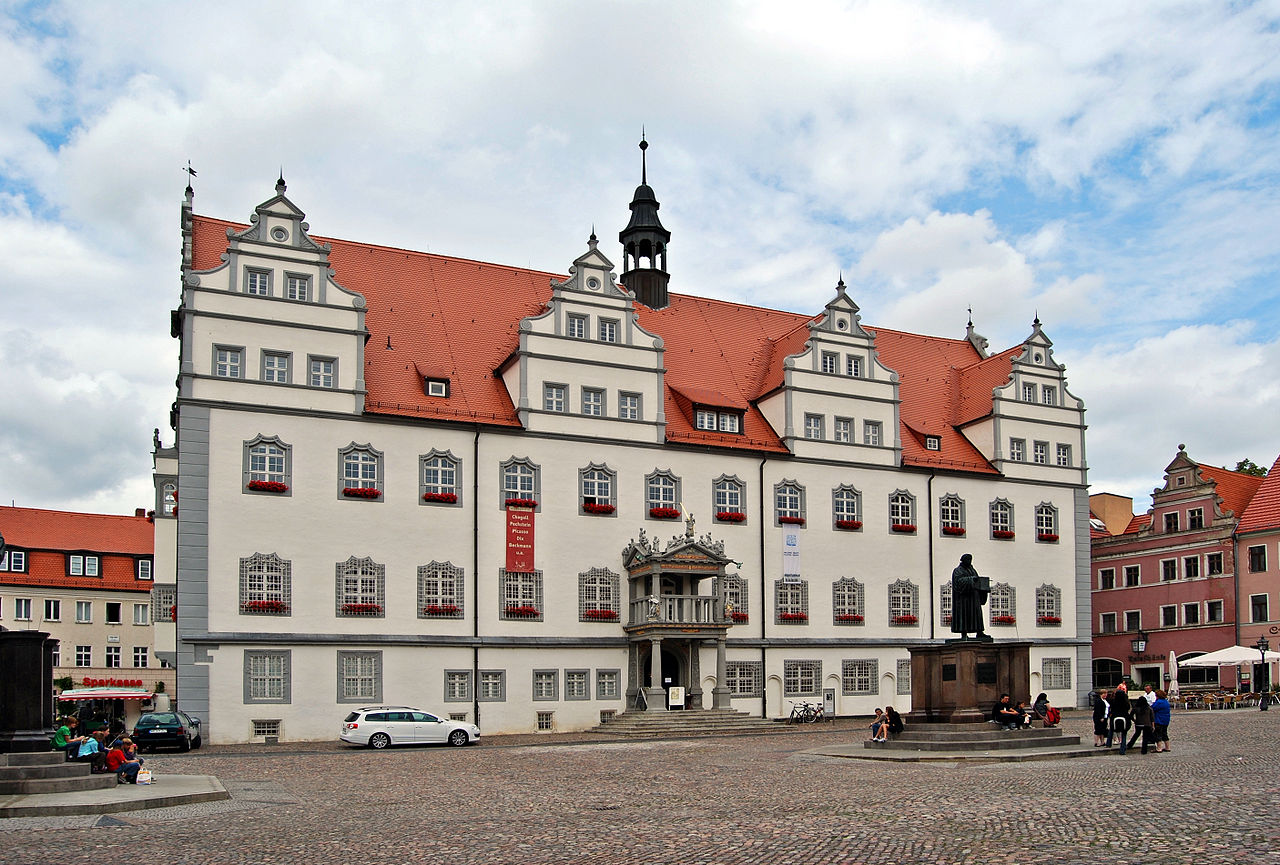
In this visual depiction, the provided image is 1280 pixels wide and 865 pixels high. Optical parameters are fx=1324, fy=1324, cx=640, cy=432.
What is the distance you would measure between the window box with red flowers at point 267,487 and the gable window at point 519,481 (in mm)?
7082

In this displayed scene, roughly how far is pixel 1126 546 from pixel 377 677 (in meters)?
40.9

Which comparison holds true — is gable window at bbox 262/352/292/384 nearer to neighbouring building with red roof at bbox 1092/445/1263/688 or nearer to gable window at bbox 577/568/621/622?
gable window at bbox 577/568/621/622

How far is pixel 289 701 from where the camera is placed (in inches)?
1554

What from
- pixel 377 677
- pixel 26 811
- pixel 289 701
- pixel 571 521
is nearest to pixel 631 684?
pixel 571 521

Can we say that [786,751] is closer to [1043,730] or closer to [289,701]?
[1043,730]

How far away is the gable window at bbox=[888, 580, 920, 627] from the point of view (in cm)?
4988

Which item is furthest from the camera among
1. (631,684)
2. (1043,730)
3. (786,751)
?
(631,684)

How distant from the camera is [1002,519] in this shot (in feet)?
173

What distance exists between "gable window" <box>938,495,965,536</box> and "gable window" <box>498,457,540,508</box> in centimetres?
1688

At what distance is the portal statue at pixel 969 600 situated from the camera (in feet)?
94.9

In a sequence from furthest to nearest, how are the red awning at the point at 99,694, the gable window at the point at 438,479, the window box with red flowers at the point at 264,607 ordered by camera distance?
the red awning at the point at 99,694, the gable window at the point at 438,479, the window box with red flowers at the point at 264,607

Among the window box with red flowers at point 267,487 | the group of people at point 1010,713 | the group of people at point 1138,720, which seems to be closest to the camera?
the group of people at point 1138,720

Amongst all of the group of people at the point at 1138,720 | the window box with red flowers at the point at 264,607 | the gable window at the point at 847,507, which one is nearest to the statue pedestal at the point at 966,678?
the group of people at the point at 1138,720

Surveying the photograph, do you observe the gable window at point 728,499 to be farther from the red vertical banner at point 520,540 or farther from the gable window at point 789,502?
the red vertical banner at point 520,540
